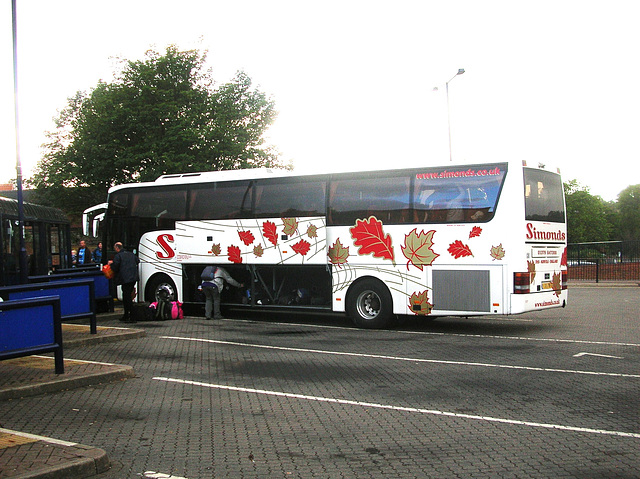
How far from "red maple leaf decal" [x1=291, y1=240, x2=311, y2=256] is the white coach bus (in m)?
0.04

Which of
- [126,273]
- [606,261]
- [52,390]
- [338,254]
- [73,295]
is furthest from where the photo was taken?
[606,261]

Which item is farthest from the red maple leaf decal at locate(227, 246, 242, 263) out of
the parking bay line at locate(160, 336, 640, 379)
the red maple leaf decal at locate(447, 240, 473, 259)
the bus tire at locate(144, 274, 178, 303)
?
the red maple leaf decal at locate(447, 240, 473, 259)

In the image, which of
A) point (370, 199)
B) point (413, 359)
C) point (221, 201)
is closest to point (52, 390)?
point (413, 359)

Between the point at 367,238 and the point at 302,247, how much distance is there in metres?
1.75

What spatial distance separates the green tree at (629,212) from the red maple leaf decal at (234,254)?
103620 millimetres

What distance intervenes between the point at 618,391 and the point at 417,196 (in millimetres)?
7144

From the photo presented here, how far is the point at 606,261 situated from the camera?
102ft

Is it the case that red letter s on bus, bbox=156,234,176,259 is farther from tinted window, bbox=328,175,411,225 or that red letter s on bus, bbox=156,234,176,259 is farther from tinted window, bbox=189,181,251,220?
tinted window, bbox=328,175,411,225

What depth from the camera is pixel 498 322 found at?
669 inches

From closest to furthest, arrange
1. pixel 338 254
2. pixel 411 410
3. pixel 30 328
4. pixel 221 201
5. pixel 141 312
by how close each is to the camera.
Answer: pixel 411 410
pixel 30 328
pixel 338 254
pixel 141 312
pixel 221 201

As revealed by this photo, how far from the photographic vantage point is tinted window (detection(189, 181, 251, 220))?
17250mm

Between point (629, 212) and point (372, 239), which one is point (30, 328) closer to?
point (372, 239)

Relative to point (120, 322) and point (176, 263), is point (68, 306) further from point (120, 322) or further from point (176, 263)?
point (176, 263)

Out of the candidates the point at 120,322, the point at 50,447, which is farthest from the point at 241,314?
the point at 50,447
